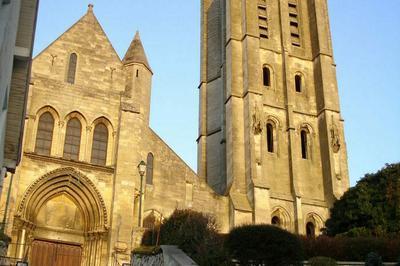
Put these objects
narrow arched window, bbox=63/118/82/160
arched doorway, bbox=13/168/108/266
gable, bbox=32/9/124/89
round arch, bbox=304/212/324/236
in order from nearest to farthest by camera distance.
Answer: arched doorway, bbox=13/168/108/266, narrow arched window, bbox=63/118/82/160, gable, bbox=32/9/124/89, round arch, bbox=304/212/324/236

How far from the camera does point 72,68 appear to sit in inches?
912

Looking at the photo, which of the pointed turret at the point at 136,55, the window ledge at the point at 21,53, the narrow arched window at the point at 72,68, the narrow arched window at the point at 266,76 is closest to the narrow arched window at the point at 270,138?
the narrow arched window at the point at 266,76

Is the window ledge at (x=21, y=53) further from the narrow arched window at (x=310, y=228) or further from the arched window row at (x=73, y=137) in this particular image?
the narrow arched window at (x=310, y=228)

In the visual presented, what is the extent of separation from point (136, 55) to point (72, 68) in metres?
2.86

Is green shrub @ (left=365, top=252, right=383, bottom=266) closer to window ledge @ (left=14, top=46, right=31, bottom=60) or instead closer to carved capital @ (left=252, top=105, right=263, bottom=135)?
window ledge @ (left=14, top=46, right=31, bottom=60)

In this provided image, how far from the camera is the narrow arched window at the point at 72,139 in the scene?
2172 centimetres

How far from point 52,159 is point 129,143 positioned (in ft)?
10.2

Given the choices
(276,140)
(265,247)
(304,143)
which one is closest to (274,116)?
(276,140)

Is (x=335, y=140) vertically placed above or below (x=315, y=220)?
above

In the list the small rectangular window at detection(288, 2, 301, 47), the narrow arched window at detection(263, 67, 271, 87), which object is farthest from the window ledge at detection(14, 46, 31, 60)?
the small rectangular window at detection(288, 2, 301, 47)

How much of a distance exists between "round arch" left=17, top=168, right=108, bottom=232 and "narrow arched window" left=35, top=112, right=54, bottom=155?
1.22 meters

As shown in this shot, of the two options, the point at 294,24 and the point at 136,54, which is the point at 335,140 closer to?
the point at 294,24

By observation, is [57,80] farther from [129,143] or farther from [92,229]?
[92,229]

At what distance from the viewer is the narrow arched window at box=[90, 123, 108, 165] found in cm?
2202
